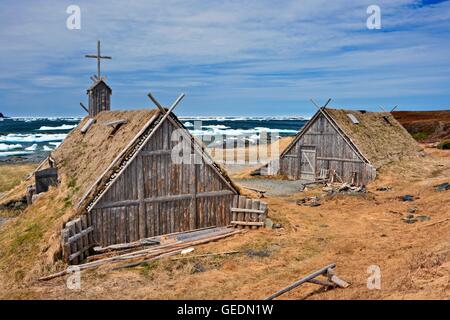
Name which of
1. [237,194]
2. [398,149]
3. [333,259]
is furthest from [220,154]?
[333,259]

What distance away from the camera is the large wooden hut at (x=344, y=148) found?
28.0 metres

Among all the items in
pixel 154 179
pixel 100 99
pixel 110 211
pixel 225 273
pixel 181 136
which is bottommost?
pixel 225 273

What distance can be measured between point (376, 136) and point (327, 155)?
4.97 m

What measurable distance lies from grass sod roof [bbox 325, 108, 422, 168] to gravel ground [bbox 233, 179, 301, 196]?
562 cm

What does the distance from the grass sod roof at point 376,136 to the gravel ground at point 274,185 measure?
5619 millimetres

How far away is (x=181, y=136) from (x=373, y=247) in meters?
8.54

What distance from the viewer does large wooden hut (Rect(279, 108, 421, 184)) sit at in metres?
28.0

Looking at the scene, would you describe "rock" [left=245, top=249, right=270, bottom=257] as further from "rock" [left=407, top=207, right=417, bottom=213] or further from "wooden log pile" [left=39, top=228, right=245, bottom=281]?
"rock" [left=407, top=207, right=417, bottom=213]

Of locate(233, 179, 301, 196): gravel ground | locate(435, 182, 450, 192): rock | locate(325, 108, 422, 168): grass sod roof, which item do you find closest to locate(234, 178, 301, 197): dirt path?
locate(233, 179, 301, 196): gravel ground

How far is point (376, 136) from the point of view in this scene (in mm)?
31125

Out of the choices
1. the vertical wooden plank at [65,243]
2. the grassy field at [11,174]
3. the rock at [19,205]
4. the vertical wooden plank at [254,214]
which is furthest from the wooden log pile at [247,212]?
the grassy field at [11,174]

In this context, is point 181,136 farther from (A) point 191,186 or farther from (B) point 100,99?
(B) point 100,99

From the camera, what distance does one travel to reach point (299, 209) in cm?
2141

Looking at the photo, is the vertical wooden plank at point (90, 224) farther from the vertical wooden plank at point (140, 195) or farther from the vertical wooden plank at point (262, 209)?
the vertical wooden plank at point (262, 209)
